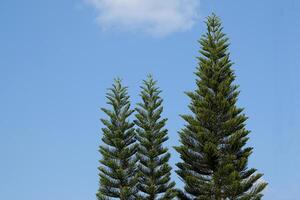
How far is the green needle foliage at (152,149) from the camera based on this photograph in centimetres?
3294

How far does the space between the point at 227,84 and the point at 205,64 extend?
164 cm

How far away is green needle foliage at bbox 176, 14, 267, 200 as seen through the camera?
3103 centimetres

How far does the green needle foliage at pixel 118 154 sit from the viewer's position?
107 ft

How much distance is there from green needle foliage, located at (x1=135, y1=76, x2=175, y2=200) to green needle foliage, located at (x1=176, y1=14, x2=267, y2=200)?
3.95 feet

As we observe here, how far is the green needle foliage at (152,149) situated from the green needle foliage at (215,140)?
1205mm

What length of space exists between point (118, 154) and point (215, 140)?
16.7ft

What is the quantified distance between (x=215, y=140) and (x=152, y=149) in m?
3.64

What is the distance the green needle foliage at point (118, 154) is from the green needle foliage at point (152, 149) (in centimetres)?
46

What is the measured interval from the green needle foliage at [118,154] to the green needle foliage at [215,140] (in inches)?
103

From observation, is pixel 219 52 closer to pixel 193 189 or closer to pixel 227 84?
pixel 227 84

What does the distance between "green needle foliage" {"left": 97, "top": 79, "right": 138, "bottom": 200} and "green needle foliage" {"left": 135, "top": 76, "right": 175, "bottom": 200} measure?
462 mm

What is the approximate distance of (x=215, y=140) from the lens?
32031 mm

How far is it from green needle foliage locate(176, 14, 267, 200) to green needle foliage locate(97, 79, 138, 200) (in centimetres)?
262

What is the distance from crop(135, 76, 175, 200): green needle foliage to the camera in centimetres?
3294
